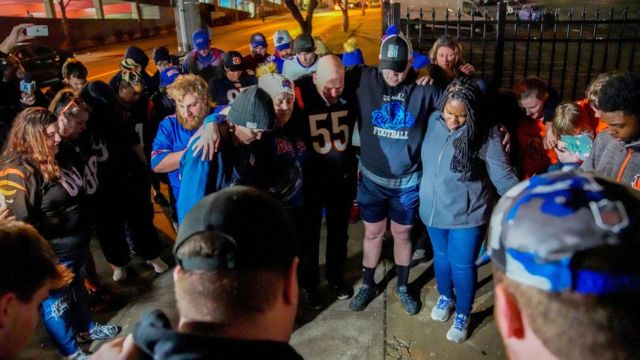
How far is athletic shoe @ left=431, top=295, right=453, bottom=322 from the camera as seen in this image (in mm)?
3684

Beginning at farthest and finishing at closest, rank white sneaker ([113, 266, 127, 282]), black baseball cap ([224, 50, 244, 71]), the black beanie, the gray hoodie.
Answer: black baseball cap ([224, 50, 244, 71]), white sneaker ([113, 266, 127, 282]), the black beanie, the gray hoodie

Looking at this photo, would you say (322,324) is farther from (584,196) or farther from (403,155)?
→ (584,196)

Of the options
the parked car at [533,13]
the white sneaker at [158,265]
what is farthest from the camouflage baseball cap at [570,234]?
the parked car at [533,13]

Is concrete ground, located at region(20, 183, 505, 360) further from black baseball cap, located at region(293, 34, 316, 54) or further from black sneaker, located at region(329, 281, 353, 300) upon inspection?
black baseball cap, located at region(293, 34, 316, 54)

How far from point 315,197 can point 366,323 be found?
1.06 m

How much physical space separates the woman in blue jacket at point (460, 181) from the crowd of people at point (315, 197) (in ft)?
0.04

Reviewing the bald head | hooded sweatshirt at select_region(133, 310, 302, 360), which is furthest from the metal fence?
hooded sweatshirt at select_region(133, 310, 302, 360)

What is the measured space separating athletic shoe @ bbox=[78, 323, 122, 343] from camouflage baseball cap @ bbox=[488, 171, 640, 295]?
11.2ft

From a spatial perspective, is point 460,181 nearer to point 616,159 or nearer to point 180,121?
point 616,159

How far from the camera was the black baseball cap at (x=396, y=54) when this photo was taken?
340 centimetres

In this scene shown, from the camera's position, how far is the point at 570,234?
93 cm

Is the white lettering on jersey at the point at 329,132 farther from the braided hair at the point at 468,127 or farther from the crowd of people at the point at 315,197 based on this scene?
the braided hair at the point at 468,127

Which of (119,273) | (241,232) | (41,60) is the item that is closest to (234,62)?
(119,273)

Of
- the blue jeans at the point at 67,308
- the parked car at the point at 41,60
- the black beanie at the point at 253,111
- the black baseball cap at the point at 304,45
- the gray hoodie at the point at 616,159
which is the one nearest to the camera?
the gray hoodie at the point at 616,159
